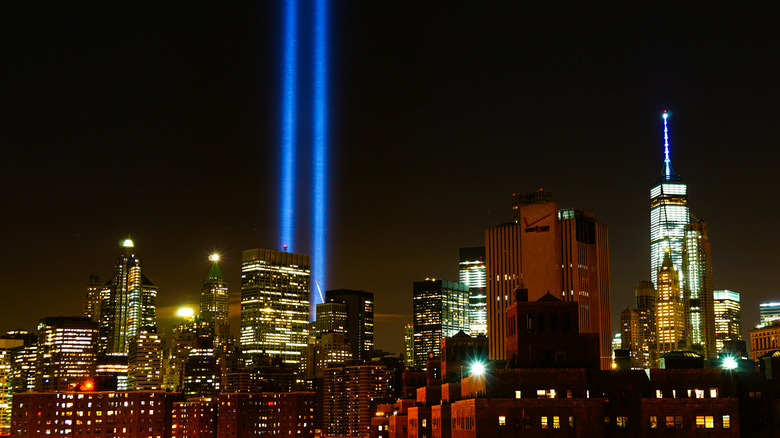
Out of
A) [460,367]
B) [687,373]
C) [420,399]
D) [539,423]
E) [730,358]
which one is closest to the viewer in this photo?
[539,423]

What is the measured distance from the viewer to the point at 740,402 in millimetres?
106438

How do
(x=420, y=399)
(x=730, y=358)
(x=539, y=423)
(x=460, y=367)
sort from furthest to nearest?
(x=420, y=399)
(x=460, y=367)
(x=730, y=358)
(x=539, y=423)

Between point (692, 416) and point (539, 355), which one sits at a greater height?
point (539, 355)

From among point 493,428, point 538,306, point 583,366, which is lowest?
point 493,428

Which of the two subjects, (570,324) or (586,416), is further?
(570,324)

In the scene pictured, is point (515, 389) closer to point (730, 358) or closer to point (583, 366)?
point (583, 366)

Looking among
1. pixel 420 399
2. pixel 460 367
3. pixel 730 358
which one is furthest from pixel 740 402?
pixel 420 399

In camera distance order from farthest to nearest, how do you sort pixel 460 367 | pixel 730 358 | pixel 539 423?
pixel 460 367, pixel 730 358, pixel 539 423

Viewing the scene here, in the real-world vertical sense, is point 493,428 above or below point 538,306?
below

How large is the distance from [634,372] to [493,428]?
1794cm

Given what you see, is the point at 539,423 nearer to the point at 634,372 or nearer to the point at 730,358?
the point at 634,372

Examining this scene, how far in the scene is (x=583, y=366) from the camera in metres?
107

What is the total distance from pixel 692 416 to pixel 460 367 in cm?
4163

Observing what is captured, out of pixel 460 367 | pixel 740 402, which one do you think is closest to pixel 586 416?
pixel 740 402
